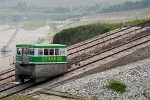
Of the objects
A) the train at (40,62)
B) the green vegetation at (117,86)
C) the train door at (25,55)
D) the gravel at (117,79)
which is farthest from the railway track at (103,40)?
the green vegetation at (117,86)

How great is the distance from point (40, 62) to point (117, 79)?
19.5 ft

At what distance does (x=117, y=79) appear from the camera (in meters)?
25.6

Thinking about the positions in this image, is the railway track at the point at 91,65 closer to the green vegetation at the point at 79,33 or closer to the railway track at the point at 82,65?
the railway track at the point at 82,65

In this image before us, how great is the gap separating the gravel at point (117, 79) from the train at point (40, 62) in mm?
2917

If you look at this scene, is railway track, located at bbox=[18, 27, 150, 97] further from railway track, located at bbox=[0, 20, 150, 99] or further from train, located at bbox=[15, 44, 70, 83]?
train, located at bbox=[15, 44, 70, 83]

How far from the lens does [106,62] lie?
2844cm

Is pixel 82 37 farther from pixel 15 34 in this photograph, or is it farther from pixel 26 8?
pixel 26 8

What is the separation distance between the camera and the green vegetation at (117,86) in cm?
2469

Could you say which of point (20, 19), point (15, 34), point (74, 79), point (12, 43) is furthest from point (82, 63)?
point (20, 19)

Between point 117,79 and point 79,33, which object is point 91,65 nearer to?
point 117,79

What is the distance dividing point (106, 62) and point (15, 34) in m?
82.2

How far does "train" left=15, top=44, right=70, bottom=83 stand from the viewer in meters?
29.4

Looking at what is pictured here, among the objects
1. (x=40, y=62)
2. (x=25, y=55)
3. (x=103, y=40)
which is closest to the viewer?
(x=40, y=62)

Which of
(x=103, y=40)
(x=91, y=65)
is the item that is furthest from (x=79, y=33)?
(x=91, y=65)
